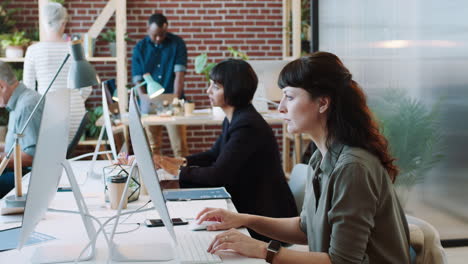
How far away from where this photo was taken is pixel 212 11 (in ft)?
22.8

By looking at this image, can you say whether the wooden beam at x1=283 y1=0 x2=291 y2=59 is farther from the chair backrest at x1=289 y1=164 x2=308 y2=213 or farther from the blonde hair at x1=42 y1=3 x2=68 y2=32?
the chair backrest at x1=289 y1=164 x2=308 y2=213

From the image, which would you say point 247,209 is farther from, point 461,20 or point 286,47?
point 286,47

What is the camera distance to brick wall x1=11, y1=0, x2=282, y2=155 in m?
6.73

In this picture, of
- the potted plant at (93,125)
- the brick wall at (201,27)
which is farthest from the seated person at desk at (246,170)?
the brick wall at (201,27)

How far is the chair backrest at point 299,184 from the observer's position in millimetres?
2676

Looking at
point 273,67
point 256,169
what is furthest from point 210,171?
point 273,67

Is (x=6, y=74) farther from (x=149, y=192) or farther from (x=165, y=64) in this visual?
(x=165, y=64)

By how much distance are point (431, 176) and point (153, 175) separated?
2.64 meters

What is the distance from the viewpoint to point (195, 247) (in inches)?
65.2

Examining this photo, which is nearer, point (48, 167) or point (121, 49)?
point (48, 167)

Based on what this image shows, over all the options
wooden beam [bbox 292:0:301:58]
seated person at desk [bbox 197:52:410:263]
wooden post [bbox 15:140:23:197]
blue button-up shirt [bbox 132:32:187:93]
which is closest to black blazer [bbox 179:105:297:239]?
wooden post [bbox 15:140:23:197]

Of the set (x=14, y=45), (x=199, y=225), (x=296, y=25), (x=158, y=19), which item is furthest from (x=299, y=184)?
(x=14, y=45)

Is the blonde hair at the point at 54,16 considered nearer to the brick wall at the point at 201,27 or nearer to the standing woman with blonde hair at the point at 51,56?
the standing woman with blonde hair at the point at 51,56

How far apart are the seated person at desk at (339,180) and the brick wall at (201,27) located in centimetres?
528
